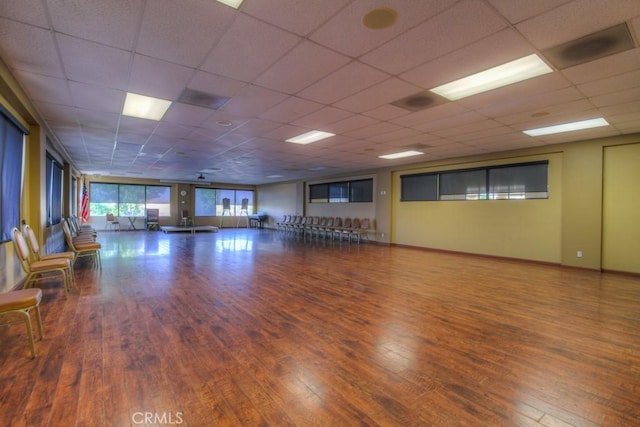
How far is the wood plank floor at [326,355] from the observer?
1.71 meters

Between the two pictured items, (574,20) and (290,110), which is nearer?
(574,20)

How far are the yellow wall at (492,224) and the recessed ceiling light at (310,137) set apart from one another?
4.09 meters

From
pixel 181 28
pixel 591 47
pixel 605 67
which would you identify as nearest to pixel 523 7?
pixel 591 47

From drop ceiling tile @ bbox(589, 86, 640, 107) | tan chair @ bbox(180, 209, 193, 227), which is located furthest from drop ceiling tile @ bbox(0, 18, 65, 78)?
tan chair @ bbox(180, 209, 193, 227)

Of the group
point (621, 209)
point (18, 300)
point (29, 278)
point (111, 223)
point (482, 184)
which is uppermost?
point (482, 184)

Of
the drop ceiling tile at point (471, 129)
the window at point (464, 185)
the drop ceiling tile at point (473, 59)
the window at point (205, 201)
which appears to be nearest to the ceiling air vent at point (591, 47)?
the drop ceiling tile at point (473, 59)

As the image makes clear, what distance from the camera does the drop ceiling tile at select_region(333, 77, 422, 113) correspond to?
3.40m

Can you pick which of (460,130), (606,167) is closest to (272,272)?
(460,130)

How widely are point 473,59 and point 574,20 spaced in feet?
2.43

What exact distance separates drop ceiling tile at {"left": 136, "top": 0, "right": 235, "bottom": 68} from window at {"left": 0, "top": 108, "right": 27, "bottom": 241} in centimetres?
222

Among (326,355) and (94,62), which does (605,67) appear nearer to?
(326,355)

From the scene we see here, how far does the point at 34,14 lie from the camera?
2.17 m

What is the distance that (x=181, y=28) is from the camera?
92.9 inches

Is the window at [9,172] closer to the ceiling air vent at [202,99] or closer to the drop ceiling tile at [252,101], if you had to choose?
the ceiling air vent at [202,99]
